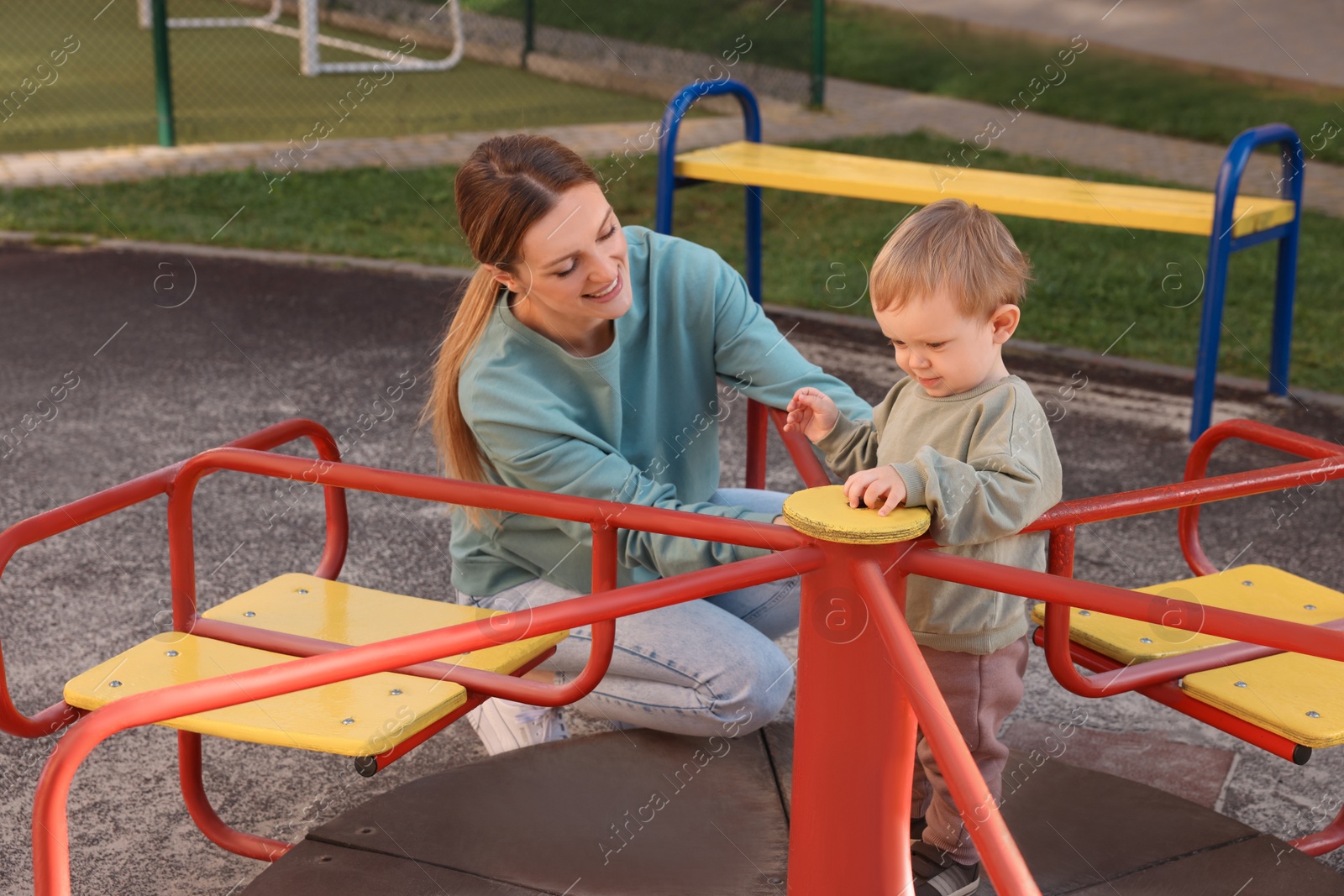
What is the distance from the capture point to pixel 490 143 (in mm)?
2535

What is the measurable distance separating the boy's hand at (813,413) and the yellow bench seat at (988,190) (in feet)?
8.73

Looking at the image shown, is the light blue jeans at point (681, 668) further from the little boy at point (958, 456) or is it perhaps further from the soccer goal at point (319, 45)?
the soccer goal at point (319, 45)

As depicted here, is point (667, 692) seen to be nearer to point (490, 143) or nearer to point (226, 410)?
point (490, 143)

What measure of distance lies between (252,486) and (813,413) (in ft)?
9.16

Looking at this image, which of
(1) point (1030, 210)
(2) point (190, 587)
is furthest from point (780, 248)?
(2) point (190, 587)

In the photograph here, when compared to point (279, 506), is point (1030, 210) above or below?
above

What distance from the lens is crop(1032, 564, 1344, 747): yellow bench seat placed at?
2135mm

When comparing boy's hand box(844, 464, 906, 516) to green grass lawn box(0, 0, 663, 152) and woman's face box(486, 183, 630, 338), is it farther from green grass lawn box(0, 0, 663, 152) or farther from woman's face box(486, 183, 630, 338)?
green grass lawn box(0, 0, 663, 152)

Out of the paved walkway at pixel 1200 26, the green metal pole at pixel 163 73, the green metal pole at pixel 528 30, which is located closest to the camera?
the green metal pole at pixel 163 73

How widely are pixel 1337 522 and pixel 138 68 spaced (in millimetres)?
11325

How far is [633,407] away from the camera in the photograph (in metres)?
2.78

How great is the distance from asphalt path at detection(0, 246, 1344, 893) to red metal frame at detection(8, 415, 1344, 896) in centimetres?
91

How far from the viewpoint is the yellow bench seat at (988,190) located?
4.97m

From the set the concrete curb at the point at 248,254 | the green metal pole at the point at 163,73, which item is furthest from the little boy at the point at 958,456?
the green metal pole at the point at 163,73
